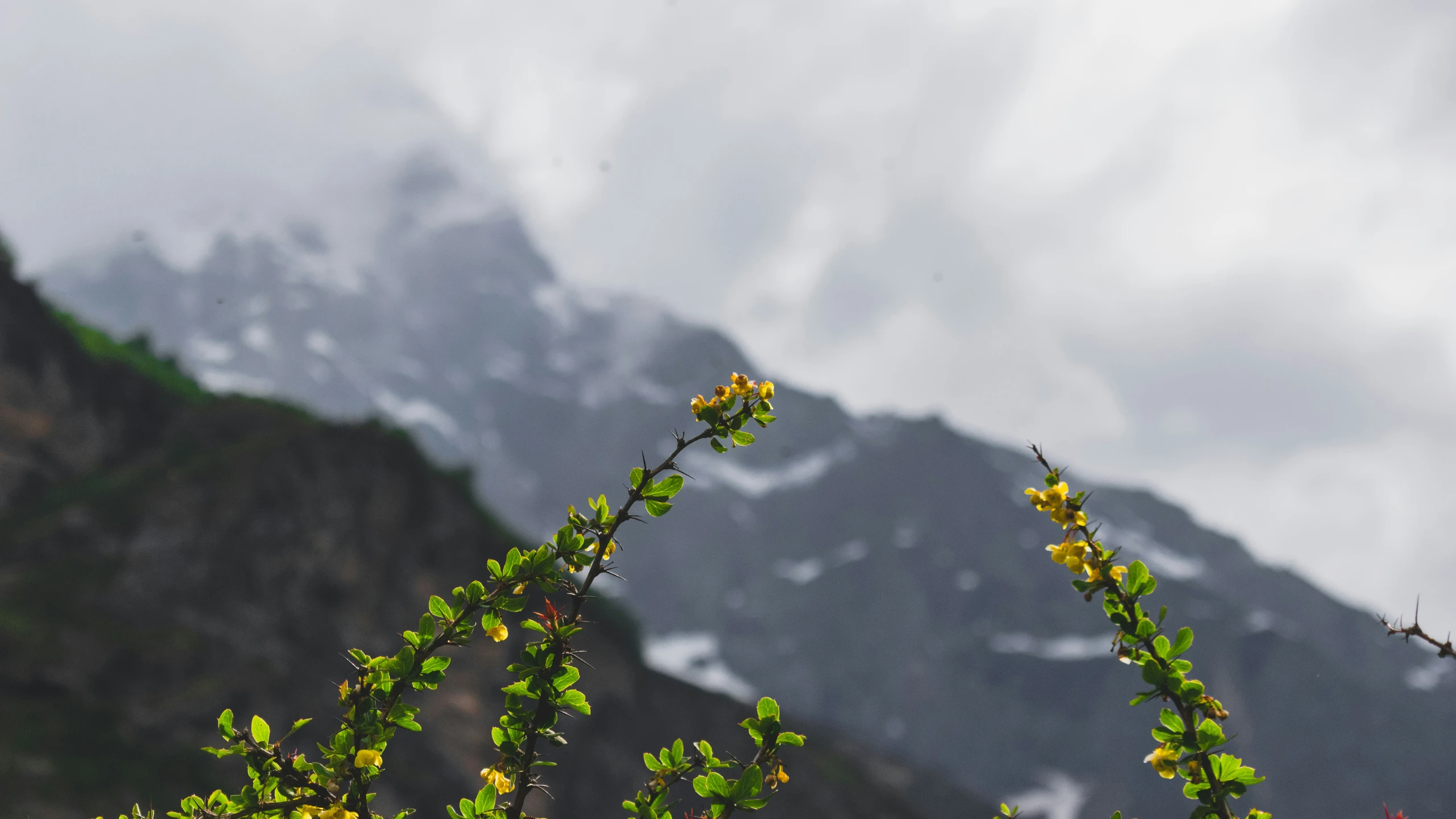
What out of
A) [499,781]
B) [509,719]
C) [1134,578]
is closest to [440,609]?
[509,719]

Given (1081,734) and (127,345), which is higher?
(1081,734)

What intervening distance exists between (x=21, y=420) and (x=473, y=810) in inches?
1352

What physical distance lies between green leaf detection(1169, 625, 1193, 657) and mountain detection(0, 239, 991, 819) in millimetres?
21333

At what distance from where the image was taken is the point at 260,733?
7.13 feet

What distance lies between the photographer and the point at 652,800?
6.84ft

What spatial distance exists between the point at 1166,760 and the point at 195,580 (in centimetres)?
3254

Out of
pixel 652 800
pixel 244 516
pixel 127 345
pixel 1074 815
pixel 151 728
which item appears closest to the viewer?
pixel 652 800

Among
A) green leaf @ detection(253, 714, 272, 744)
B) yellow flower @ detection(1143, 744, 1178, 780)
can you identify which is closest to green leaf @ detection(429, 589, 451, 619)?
green leaf @ detection(253, 714, 272, 744)

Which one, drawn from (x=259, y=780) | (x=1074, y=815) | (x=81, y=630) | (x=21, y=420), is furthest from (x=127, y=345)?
(x=1074, y=815)

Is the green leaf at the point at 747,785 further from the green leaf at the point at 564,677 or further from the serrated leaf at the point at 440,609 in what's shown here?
the serrated leaf at the point at 440,609

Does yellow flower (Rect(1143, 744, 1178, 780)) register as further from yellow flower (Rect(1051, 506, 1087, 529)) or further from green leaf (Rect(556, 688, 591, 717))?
green leaf (Rect(556, 688, 591, 717))

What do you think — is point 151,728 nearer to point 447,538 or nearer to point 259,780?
point 447,538

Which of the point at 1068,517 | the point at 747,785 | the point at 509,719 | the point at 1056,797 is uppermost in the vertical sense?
the point at 1056,797

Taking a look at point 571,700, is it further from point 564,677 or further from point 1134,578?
point 1134,578
